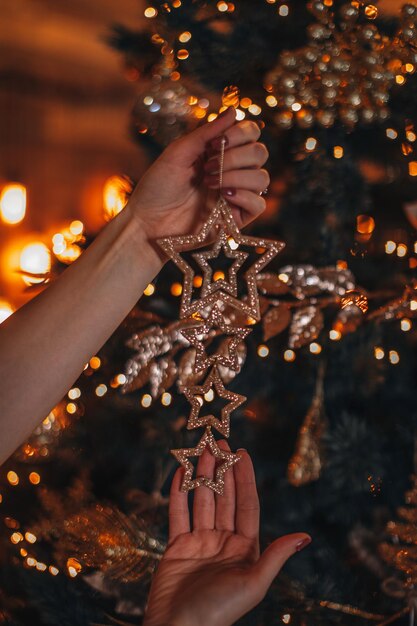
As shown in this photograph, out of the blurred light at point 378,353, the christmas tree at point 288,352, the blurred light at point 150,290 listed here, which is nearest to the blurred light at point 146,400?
the christmas tree at point 288,352

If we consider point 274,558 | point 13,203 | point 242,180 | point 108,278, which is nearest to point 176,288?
point 108,278

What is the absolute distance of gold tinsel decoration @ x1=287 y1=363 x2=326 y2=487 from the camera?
1180mm

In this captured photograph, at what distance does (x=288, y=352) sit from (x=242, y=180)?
0.44m

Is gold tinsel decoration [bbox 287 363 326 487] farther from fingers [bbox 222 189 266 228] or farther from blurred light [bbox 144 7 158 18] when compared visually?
blurred light [bbox 144 7 158 18]

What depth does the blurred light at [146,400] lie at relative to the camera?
1223mm

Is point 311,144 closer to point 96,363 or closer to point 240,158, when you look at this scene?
point 240,158

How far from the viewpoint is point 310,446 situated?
119 cm

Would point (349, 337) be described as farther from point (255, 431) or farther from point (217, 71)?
point (217, 71)

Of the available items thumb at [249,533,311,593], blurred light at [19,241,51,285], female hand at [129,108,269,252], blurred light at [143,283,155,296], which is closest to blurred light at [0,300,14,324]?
blurred light at [19,241,51,285]

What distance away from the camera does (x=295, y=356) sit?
1236 mm

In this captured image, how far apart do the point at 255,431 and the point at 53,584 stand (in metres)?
0.42

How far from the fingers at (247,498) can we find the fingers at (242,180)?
30 cm

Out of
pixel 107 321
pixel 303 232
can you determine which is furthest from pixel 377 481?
pixel 107 321

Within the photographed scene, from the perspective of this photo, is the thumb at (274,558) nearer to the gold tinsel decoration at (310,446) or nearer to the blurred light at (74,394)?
the gold tinsel decoration at (310,446)
